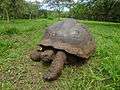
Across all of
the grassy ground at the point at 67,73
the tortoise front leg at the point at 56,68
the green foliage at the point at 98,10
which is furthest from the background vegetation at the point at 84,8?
the tortoise front leg at the point at 56,68

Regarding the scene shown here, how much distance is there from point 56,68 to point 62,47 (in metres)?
0.40

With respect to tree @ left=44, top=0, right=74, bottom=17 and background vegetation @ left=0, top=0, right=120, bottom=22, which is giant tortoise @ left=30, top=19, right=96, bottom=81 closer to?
background vegetation @ left=0, top=0, right=120, bottom=22

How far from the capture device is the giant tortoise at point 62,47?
4504 mm

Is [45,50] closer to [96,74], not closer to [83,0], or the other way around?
[96,74]

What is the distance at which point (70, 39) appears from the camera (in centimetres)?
477

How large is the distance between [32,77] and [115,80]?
52.7 inches

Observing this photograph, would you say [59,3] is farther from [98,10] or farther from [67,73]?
[67,73]

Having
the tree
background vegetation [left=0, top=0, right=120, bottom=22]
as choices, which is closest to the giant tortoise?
background vegetation [left=0, top=0, right=120, bottom=22]

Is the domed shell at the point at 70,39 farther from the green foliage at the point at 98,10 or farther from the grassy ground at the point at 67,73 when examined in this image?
the green foliage at the point at 98,10

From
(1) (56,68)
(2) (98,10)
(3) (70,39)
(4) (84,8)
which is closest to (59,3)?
(4) (84,8)

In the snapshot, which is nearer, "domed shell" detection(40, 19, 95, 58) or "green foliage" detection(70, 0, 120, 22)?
"domed shell" detection(40, 19, 95, 58)

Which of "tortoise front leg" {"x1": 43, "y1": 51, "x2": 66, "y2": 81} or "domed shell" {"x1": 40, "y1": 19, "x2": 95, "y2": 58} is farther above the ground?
"domed shell" {"x1": 40, "y1": 19, "x2": 95, "y2": 58}

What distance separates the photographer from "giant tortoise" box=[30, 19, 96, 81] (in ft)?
14.8

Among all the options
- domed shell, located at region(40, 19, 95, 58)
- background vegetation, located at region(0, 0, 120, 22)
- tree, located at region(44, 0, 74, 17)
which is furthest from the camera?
tree, located at region(44, 0, 74, 17)
